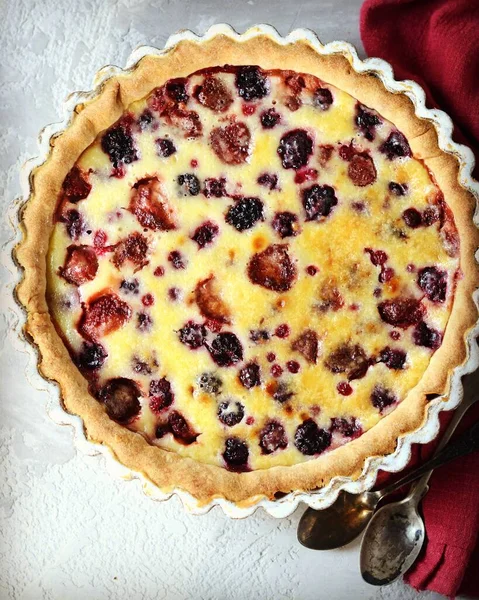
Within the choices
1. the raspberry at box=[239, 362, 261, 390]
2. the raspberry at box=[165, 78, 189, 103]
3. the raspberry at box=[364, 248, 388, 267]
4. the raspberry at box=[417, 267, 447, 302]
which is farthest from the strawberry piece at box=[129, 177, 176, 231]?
the raspberry at box=[417, 267, 447, 302]

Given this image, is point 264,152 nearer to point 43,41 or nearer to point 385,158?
point 385,158

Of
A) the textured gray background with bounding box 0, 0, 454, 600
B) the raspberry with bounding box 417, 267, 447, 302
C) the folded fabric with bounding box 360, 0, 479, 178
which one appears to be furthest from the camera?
the textured gray background with bounding box 0, 0, 454, 600

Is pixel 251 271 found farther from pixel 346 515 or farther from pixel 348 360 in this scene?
pixel 346 515

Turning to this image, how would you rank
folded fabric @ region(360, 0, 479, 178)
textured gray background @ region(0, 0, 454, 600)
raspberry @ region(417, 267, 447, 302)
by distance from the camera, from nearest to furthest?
raspberry @ region(417, 267, 447, 302) < folded fabric @ region(360, 0, 479, 178) < textured gray background @ region(0, 0, 454, 600)

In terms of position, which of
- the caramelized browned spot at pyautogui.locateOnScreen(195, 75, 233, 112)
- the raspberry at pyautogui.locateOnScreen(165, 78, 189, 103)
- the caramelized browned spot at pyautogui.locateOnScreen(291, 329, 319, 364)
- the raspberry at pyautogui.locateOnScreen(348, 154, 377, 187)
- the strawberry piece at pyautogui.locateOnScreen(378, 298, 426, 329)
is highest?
the raspberry at pyautogui.locateOnScreen(348, 154, 377, 187)

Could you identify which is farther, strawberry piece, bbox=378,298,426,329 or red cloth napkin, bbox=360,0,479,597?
red cloth napkin, bbox=360,0,479,597

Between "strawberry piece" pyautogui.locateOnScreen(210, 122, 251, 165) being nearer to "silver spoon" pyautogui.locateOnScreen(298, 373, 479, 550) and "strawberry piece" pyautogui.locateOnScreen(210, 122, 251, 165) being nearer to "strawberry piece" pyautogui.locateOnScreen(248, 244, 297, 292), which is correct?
"strawberry piece" pyautogui.locateOnScreen(248, 244, 297, 292)
